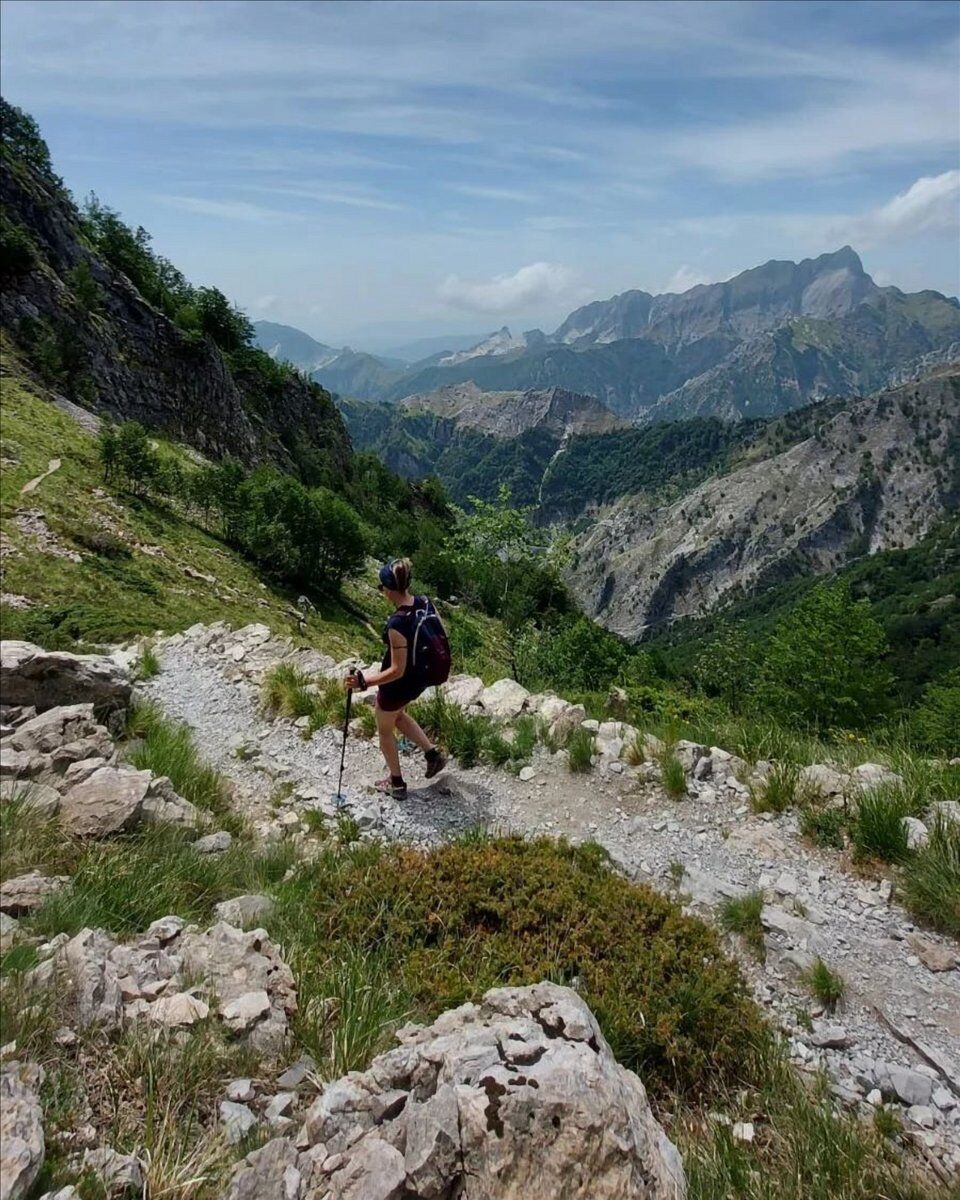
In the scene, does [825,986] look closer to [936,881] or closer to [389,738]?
[936,881]

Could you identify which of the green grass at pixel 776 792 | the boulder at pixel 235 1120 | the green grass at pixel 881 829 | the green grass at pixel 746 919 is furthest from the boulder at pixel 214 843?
the green grass at pixel 881 829

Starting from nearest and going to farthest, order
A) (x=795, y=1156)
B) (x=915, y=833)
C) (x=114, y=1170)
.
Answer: (x=114, y=1170) → (x=795, y=1156) → (x=915, y=833)

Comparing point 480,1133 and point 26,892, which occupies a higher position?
point 26,892

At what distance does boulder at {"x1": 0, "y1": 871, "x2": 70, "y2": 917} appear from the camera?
4.48 m

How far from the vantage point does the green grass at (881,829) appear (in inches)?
275

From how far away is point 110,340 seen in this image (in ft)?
170

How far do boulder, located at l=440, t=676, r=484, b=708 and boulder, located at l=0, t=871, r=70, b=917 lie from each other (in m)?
6.70

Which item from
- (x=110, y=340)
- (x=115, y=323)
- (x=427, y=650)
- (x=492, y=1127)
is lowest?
(x=492, y=1127)

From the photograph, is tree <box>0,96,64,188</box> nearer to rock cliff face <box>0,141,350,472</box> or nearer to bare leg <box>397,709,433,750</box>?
rock cliff face <box>0,141,350,472</box>

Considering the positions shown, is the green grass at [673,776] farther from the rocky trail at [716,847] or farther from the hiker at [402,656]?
the hiker at [402,656]

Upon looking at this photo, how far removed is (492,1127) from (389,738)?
18.7 feet

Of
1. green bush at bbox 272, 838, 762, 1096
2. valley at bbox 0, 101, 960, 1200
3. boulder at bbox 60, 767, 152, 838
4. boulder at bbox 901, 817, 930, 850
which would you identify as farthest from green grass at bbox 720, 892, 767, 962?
boulder at bbox 60, 767, 152, 838

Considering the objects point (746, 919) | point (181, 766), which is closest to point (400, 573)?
point (181, 766)

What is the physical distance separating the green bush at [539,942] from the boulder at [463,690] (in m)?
4.74
